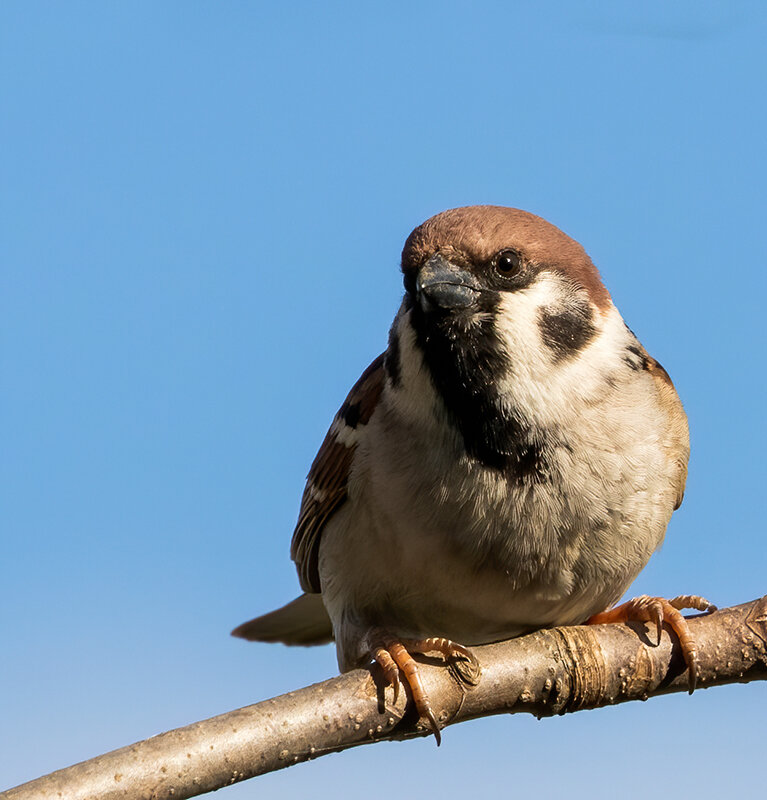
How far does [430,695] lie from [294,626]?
1906 millimetres

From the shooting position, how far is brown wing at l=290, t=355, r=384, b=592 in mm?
4410

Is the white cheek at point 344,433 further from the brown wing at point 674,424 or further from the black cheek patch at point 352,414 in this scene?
the brown wing at point 674,424

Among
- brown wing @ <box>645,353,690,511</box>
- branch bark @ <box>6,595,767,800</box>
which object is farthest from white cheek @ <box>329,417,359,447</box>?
brown wing @ <box>645,353,690,511</box>

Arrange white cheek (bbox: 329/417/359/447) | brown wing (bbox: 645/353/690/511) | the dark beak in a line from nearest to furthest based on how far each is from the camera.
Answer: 1. the dark beak
2. brown wing (bbox: 645/353/690/511)
3. white cheek (bbox: 329/417/359/447)

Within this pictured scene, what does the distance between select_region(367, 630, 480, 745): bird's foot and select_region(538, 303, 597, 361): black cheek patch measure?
3.60ft

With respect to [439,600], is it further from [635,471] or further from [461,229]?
[461,229]

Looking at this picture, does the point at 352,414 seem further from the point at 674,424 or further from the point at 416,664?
the point at 674,424

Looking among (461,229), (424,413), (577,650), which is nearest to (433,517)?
(424,413)

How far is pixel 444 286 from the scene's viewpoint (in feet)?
12.2

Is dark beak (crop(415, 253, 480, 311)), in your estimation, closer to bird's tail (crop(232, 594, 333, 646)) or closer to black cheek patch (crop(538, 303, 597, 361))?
black cheek patch (crop(538, 303, 597, 361))

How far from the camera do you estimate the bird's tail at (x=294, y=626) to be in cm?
541

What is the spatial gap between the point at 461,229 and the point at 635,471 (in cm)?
110

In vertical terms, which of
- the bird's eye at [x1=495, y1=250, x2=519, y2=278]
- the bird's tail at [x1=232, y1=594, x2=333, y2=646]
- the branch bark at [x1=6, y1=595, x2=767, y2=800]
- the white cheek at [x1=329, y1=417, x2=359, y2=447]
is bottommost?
the branch bark at [x1=6, y1=595, x2=767, y2=800]

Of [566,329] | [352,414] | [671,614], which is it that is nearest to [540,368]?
[566,329]
